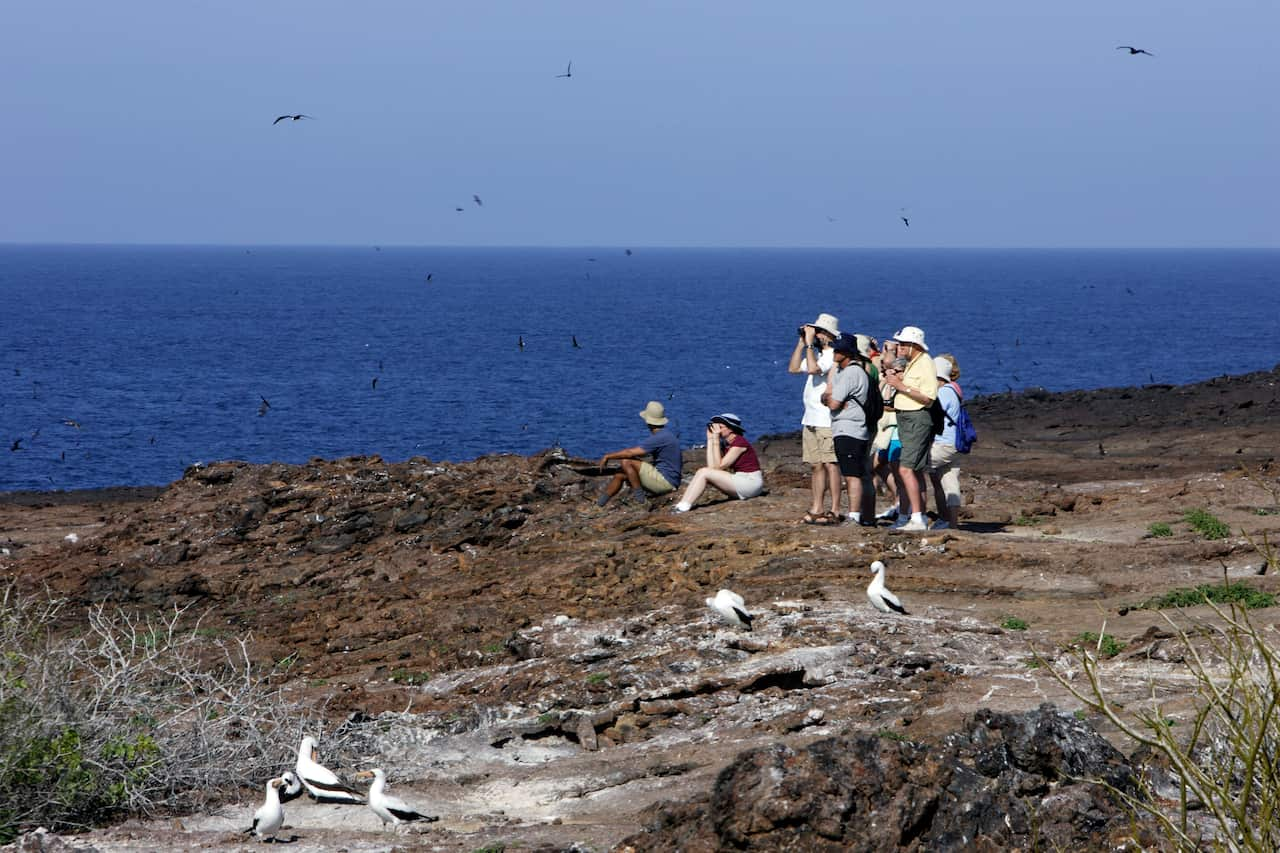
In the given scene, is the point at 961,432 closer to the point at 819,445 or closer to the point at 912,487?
the point at 912,487

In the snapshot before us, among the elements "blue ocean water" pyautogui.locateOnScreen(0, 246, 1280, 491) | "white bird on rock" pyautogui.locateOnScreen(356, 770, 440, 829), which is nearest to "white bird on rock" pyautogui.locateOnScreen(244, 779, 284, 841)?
"white bird on rock" pyautogui.locateOnScreen(356, 770, 440, 829)

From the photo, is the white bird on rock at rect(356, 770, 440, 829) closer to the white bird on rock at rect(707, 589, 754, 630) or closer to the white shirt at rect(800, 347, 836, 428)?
the white bird on rock at rect(707, 589, 754, 630)

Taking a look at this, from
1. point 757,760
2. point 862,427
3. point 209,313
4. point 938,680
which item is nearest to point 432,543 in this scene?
point 862,427

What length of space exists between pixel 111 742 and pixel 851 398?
301 inches

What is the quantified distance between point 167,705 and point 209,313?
108 metres

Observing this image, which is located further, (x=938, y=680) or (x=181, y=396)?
(x=181, y=396)

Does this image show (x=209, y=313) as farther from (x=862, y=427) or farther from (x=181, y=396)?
(x=862, y=427)

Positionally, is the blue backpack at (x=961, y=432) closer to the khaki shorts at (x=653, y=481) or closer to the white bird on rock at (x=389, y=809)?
the khaki shorts at (x=653, y=481)

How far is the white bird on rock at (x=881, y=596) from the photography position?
11.8 metres

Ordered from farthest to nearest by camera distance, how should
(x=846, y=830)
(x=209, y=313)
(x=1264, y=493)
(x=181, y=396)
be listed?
(x=209, y=313), (x=181, y=396), (x=1264, y=493), (x=846, y=830)

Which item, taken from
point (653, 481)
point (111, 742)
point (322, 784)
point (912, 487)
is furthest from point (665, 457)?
point (111, 742)

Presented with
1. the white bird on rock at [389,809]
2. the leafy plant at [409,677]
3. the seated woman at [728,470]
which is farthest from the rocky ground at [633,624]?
the seated woman at [728,470]

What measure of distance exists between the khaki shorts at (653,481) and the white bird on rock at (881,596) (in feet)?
19.0

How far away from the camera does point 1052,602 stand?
40.9 ft
